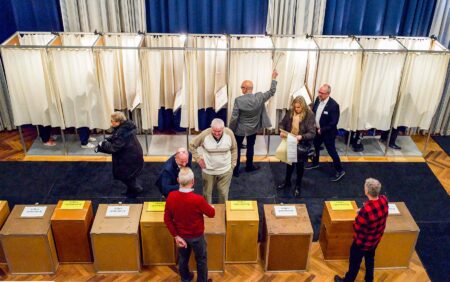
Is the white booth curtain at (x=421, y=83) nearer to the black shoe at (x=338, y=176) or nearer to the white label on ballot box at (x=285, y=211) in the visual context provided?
the black shoe at (x=338, y=176)

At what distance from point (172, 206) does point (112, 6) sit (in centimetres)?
430

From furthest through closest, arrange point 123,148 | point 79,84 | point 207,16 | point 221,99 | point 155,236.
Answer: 1. point 207,16
2. point 221,99
3. point 79,84
4. point 123,148
5. point 155,236

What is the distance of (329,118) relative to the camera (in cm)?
636

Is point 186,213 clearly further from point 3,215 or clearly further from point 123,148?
point 3,215

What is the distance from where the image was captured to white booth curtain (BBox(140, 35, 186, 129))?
22.6 feet

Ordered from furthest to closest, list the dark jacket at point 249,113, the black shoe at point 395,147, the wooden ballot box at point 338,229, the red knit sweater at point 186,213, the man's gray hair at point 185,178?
the black shoe at point 395,147, the dark jacket at point 249,113, the wooden ballot box at point 338,229, the red knit sweater at point 186,213, the man's gray hair at point 185,178

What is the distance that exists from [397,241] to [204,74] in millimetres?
3697

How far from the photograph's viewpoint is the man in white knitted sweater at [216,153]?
5270 mm

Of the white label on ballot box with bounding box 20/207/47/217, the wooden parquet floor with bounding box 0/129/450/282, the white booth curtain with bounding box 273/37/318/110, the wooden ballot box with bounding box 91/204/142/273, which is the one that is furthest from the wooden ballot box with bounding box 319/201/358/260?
the white label on ballot box with bounding box 20/207/47/217

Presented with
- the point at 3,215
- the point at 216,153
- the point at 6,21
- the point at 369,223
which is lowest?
the point at 3,215

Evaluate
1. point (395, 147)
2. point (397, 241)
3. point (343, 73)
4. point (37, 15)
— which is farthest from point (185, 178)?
point (37, 15)

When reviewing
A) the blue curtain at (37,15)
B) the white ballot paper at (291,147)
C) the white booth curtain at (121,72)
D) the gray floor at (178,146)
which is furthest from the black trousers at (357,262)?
the blue curtain at (37,15)

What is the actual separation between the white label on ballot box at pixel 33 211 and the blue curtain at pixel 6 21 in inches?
154

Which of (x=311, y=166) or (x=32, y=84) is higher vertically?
(x=32, y=84)
